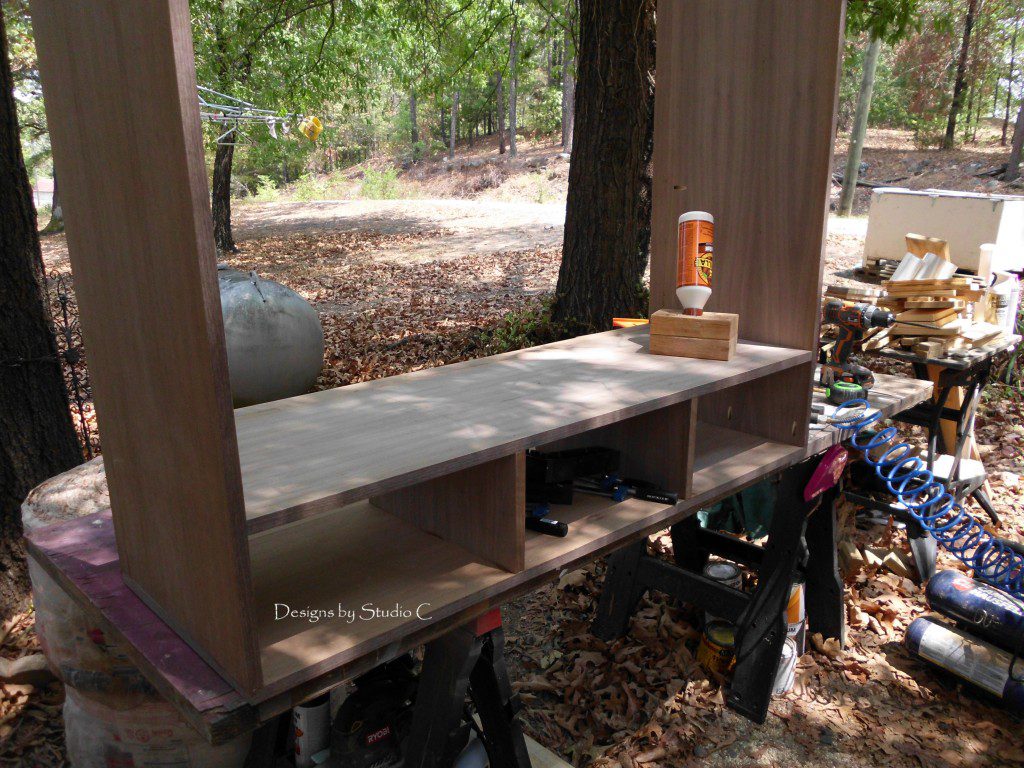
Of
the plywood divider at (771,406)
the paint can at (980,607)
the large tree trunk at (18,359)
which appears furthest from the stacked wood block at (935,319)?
the large tree trunk at (18,359)

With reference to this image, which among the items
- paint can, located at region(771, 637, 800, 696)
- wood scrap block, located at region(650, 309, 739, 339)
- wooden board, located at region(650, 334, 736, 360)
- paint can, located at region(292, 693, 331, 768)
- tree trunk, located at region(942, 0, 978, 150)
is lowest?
paint can, located at region(771, 637, 800, 696)

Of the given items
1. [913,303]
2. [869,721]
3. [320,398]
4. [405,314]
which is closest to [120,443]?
[320,398]

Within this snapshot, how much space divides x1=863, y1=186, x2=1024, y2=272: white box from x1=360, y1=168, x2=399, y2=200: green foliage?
21.7 metres

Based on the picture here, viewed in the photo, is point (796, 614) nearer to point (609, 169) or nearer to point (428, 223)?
point (609, 169)

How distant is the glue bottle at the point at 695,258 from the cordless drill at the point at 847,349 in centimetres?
91

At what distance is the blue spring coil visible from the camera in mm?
2926

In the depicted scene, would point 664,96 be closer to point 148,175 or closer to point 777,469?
point 777,469

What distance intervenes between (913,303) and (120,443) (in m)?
4.23

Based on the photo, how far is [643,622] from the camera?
3697mm

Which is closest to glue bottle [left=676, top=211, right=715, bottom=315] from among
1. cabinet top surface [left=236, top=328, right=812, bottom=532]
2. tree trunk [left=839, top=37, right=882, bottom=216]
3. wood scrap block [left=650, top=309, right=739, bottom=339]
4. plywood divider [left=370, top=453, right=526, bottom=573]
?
wood scrap block [left=650, top=309, right=739, bottom=339]

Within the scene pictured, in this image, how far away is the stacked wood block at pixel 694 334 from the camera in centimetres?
238

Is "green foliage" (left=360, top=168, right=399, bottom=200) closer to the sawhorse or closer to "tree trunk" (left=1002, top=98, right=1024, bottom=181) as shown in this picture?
"tree trunk" (left=1002, top=98, right=1024, bottom=181)

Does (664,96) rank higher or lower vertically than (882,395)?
higher

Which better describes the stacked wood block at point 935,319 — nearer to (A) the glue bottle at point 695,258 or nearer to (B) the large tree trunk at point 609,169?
(B) the large tree trunk at point 609,169
